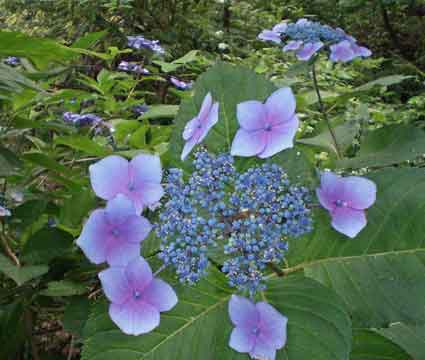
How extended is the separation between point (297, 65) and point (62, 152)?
2.06 feet

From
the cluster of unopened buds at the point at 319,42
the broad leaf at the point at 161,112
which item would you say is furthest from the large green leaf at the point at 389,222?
the broad leaf at the point at 161,112

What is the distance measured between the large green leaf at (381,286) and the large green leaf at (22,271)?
0.37 m

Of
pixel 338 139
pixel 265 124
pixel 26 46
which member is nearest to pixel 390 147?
pixel 338 139

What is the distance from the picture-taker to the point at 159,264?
64 cm

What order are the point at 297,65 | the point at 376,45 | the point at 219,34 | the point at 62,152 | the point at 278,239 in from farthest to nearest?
the point at 376,45, the point at 219,34, the point at 62,152, the point at 297,65, the point at 278,239

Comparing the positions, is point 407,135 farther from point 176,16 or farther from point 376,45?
point 376,45

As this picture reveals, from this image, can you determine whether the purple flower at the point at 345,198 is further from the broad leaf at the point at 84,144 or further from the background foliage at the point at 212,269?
the broad leaf at the point at 84,144

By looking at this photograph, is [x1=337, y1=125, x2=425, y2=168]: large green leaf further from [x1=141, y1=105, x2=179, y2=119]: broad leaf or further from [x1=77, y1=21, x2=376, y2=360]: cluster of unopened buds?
[x1=141, y1=105, x2=179, y2=119]: broad leaf

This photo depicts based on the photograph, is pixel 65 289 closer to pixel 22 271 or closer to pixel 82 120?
pixel 22 271

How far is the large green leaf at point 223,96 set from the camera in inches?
27.6

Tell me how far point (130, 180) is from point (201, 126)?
10 cm

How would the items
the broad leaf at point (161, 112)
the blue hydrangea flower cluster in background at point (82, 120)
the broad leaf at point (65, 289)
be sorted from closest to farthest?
the broad leaf at point (65, 289) → the broad leaf at point (161, 112) → the blue hydrangea flower cluster in background at point (82, 120)

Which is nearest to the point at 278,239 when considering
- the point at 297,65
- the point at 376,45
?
the point at 297,65

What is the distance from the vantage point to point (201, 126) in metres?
0.62
